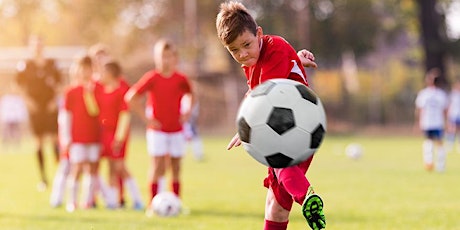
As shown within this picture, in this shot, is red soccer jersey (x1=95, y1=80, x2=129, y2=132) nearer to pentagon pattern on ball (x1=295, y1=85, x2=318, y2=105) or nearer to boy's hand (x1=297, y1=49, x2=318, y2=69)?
boy's hand (x1=297, y1=49, x2=318, y2=69)

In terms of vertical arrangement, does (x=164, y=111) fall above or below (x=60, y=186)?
above

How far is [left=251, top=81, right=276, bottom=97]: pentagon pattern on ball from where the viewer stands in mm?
4785

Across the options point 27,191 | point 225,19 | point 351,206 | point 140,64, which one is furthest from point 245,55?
point 140,64

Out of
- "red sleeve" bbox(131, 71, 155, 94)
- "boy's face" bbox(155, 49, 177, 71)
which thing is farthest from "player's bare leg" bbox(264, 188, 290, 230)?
"boy's face" bbox(155, 49, 177, 71)

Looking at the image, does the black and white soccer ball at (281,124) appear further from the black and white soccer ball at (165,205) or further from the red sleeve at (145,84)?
the red sleeve at (145,84)

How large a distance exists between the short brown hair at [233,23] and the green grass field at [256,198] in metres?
3.39

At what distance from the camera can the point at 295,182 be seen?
15.5 feet

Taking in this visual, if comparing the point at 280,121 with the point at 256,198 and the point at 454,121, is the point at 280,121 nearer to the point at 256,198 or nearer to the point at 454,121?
the point at 256,198

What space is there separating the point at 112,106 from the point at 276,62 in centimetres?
498

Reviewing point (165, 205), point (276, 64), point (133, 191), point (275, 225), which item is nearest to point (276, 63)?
point (276, 64)

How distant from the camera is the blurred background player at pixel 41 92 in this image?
1238 centimetres

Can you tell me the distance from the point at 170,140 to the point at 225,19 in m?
4.36

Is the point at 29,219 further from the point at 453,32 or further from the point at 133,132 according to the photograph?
the point at 453,32

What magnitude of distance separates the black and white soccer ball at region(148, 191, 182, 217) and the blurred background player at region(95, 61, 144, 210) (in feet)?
3.34
